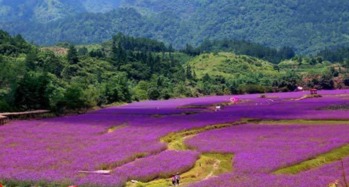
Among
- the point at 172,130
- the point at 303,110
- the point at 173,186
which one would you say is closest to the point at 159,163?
the point at 173,186

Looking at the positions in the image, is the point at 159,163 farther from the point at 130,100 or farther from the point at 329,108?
the point at 130,100

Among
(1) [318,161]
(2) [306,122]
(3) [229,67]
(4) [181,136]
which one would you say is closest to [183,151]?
(1) [318,161]

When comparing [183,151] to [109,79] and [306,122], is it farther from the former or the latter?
[109,79]

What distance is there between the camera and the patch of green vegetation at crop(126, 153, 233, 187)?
28.7 m

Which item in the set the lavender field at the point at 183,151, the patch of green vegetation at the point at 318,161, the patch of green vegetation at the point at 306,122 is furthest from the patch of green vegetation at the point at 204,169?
the patch of green vegetation at the point at 306,122

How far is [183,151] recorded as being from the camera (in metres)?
38.0

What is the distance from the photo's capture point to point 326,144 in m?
36.7

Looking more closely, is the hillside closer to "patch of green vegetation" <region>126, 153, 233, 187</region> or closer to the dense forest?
the dense forest

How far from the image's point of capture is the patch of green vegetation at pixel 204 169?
94.1 ft

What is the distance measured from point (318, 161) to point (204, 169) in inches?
270

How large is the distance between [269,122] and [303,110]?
9.38m

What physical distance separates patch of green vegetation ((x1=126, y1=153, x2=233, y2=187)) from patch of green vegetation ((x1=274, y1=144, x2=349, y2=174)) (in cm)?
342

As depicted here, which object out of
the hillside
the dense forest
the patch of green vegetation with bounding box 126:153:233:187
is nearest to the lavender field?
the patch of green vegetation with bounding box 126:153:233:187

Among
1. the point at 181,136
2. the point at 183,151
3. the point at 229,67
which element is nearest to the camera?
the point at 183,151
